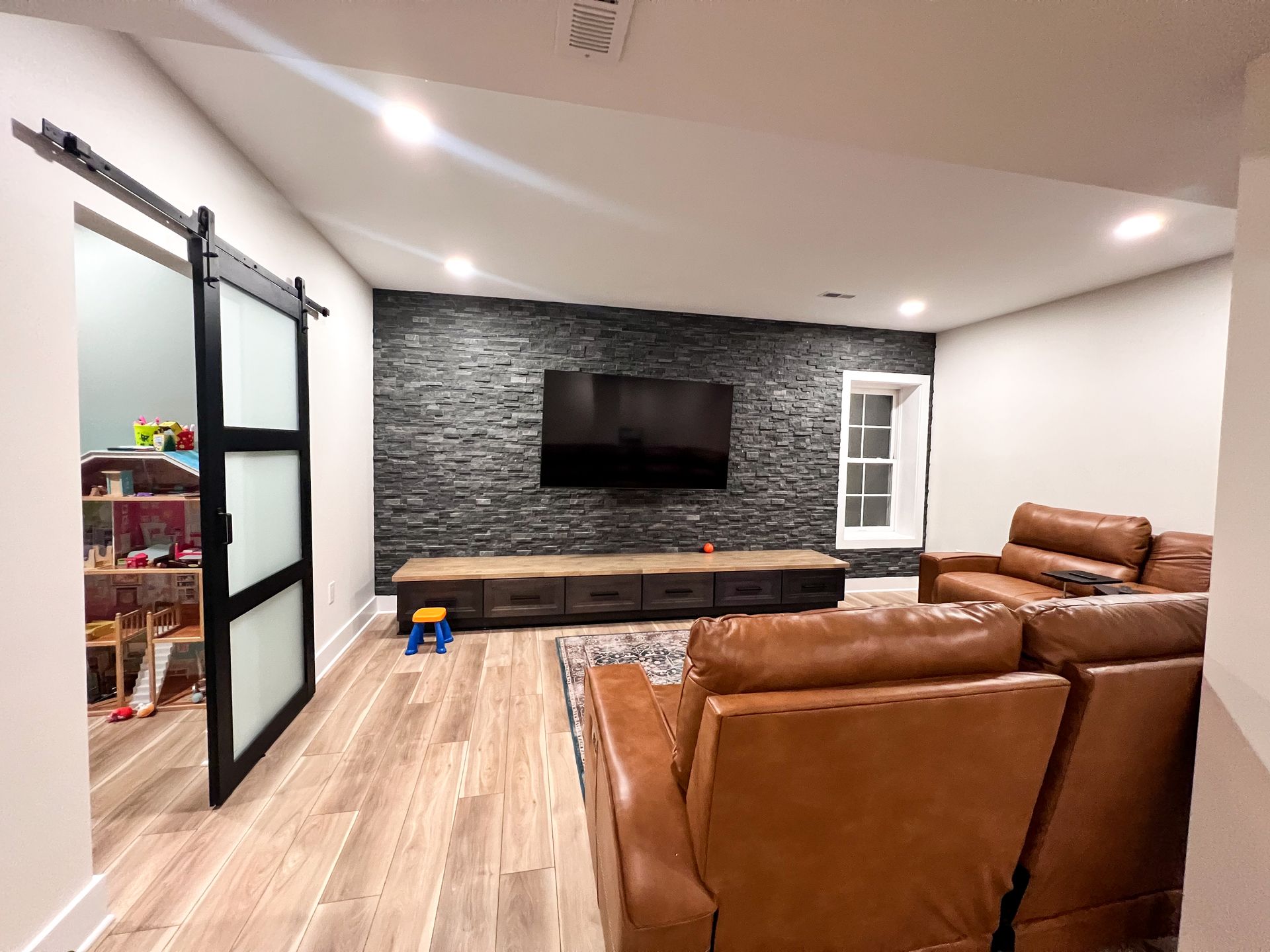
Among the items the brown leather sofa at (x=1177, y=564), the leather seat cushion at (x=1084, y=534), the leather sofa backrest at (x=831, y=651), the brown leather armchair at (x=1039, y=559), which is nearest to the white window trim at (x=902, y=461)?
the brown leather armchair at (x=1039, y=559)

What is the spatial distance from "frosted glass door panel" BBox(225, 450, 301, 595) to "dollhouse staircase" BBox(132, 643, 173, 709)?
869 millimetres

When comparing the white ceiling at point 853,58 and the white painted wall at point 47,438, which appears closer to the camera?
the white ceiling at point 853,58

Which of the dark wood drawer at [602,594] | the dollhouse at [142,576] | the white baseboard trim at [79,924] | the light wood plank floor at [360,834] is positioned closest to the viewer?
the white baseboard trim at [79,924]

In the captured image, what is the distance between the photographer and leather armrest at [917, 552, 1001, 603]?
387cm

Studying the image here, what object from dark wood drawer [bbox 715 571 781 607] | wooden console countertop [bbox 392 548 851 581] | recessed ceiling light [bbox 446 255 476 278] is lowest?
dark wood drawer [bbox 715 571 781 607]

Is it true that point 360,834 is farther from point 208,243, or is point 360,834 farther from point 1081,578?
point 1081,578

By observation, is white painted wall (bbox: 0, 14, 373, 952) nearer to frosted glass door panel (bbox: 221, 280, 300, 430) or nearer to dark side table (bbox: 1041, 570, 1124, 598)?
frosted glass door panel (bbox: 221, 280, 300, 430)

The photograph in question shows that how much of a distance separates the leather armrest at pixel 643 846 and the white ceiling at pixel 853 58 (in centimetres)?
162

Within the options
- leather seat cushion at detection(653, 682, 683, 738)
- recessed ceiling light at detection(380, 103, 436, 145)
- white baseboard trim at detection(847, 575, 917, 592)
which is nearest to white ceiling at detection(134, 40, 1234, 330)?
recessed ceiling light at detection(380, 103, 436, 145)

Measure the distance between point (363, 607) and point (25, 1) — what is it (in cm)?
342

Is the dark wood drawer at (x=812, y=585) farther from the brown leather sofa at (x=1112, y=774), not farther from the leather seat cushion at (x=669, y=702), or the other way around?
the brown leather sofa at (x=1112, y=774)

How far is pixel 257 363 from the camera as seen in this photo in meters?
2.13

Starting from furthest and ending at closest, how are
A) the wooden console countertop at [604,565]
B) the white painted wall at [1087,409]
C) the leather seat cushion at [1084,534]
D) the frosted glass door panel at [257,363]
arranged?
the wooden console countertop at [604,565] < the leather seat cushion at [1084,534] < the white painted wall at [1087,409] < the frosted glass door panel at [257,363]

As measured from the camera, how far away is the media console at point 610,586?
3.55 meters
